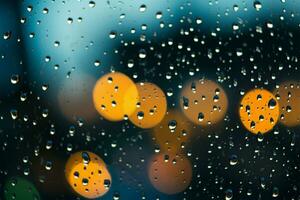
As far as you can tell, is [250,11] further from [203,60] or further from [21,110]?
[21,110]

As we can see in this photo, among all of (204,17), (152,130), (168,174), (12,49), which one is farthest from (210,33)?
(12,49)

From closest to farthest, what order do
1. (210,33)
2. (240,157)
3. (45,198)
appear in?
(45,198), (240,157), (210,33)

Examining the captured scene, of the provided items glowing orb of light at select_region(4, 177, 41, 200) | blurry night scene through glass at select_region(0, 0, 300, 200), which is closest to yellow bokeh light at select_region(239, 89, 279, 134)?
blurry night scene through glass at select_region(0, 0, 300, 200)

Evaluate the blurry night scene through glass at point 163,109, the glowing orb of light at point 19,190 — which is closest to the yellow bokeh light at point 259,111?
the blurry night scene through glass at point 163,109

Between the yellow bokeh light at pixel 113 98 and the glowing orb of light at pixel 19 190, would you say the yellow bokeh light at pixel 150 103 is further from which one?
the glowing orb of light at pixel 19 190

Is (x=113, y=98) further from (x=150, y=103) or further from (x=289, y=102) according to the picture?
(x=289, y=102)

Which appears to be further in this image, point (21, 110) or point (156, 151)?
point (156, 151)

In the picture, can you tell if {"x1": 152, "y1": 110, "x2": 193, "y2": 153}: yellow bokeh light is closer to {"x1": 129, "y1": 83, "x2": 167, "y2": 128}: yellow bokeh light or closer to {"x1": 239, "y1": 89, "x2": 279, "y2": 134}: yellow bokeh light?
{"x1": 129, "y1": 83, "x2": 167, "y2": 128}: yellow bokeh light
